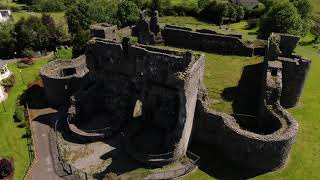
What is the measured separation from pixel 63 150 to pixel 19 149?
615 cm

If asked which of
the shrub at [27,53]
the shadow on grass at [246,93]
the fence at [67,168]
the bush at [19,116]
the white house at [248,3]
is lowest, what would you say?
the fence at [67,168]

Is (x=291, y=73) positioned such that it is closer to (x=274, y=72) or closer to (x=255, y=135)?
(x=274, y=72)

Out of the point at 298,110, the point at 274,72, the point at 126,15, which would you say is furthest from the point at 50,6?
the point at 298,110

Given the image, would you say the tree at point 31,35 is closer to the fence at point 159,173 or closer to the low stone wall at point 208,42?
the low stone wall at point 208,42

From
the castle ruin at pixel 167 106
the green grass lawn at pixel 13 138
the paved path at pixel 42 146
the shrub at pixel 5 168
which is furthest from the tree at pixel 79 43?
the shrub at pixel 5 168

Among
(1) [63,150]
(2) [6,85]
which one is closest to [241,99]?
(1) [63,150]

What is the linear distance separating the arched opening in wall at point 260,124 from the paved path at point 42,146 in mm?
23728

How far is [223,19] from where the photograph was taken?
99438 millimetres

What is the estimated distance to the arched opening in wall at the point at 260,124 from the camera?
136 feet

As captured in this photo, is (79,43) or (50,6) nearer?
(79,43)

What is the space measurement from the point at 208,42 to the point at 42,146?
3743 centimetres

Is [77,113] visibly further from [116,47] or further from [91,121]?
[116,47]

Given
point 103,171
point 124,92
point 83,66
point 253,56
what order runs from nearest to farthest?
point 103,171 → point 124,92 → point 83,66 → point 253,56

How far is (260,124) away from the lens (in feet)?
143
